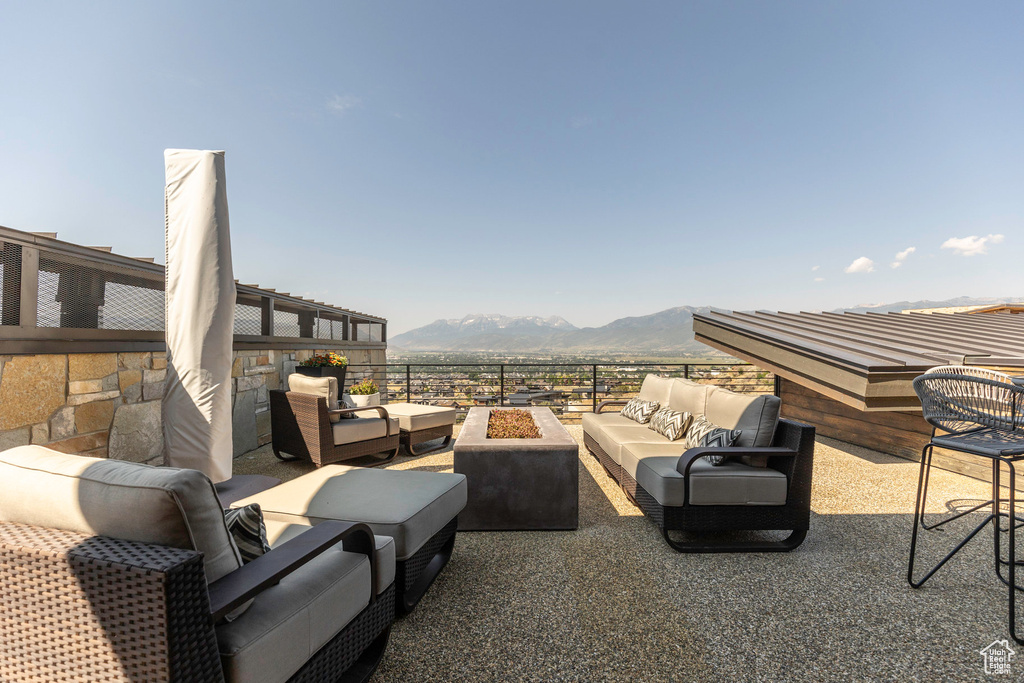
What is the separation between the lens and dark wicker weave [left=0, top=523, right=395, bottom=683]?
80cm

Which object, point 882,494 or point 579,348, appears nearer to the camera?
point 882,494

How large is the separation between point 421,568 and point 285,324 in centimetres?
450

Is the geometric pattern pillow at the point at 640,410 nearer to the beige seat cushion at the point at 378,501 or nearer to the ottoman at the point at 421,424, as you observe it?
the ottoman at the point at 421,424

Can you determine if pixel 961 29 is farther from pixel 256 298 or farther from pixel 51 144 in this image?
pixel 51 144

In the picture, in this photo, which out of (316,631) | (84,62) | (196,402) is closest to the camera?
(316,631)

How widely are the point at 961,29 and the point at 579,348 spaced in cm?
9446

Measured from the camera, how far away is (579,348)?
335 feet

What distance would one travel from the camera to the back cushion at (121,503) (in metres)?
0.88

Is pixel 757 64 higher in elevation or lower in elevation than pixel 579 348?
higher

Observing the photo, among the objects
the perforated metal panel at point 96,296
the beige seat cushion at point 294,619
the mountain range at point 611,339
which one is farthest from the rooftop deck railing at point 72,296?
the mountain range at point 611,339

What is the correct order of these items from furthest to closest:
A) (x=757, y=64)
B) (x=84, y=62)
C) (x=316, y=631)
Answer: (x=757, y=64), (x=84, y=62), (x=316, y=631)

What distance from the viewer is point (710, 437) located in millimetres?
2787

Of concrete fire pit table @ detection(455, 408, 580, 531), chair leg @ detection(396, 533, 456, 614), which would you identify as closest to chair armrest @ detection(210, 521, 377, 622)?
chair leg @ detection(396, 533, 456, 614)

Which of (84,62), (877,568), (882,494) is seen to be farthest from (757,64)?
(84,62)
